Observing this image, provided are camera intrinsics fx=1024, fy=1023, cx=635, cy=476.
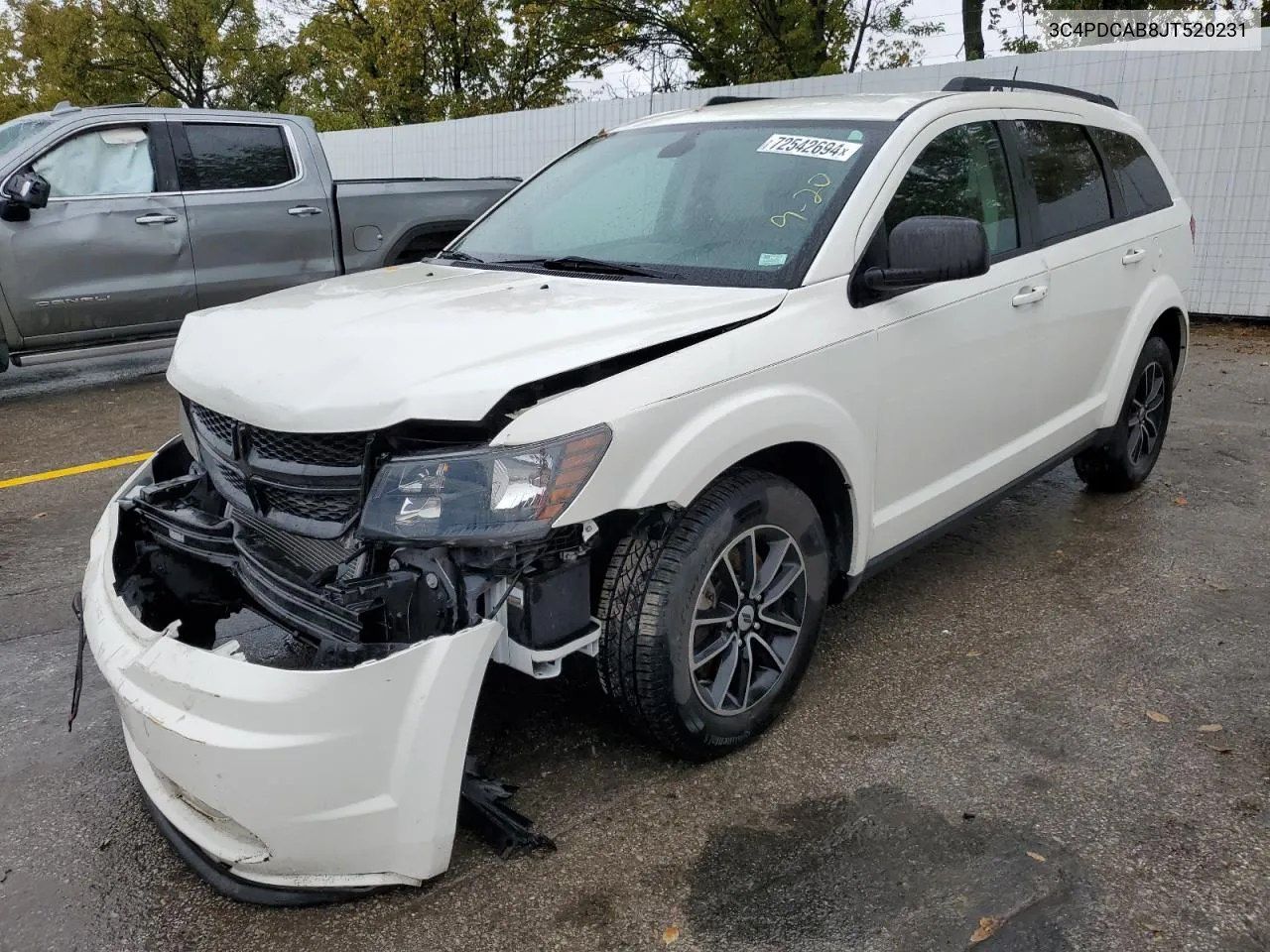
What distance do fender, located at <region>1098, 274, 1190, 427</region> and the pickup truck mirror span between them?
6.43m

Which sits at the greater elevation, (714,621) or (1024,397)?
(1024,397)

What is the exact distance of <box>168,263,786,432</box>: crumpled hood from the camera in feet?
7.14

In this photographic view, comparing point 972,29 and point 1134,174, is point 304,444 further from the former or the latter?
point 972,29

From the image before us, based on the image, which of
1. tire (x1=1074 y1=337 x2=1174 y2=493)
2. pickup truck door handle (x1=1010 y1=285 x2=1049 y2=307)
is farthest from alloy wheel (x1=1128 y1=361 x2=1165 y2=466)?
pickup truck door handle (x1=1010 y1=285 x2=1049 y2=307)

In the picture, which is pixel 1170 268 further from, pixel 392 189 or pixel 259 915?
pixel 392 189

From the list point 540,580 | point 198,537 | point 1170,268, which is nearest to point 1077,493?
point 1170,268

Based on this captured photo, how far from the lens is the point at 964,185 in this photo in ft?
11.3

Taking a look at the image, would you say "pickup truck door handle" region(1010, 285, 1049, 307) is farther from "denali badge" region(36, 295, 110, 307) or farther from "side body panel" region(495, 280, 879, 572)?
"denali badge" region(36, 295, 110, 307)

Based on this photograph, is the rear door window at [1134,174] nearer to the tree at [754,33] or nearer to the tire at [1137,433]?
the tire at [1137,433]

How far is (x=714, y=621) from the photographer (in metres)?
2.59

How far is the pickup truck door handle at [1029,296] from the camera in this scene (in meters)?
3.48

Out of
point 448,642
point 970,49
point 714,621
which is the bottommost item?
point 714,621

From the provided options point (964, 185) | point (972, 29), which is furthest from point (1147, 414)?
point (972, 29)

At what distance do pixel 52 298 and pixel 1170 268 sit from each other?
677cm
